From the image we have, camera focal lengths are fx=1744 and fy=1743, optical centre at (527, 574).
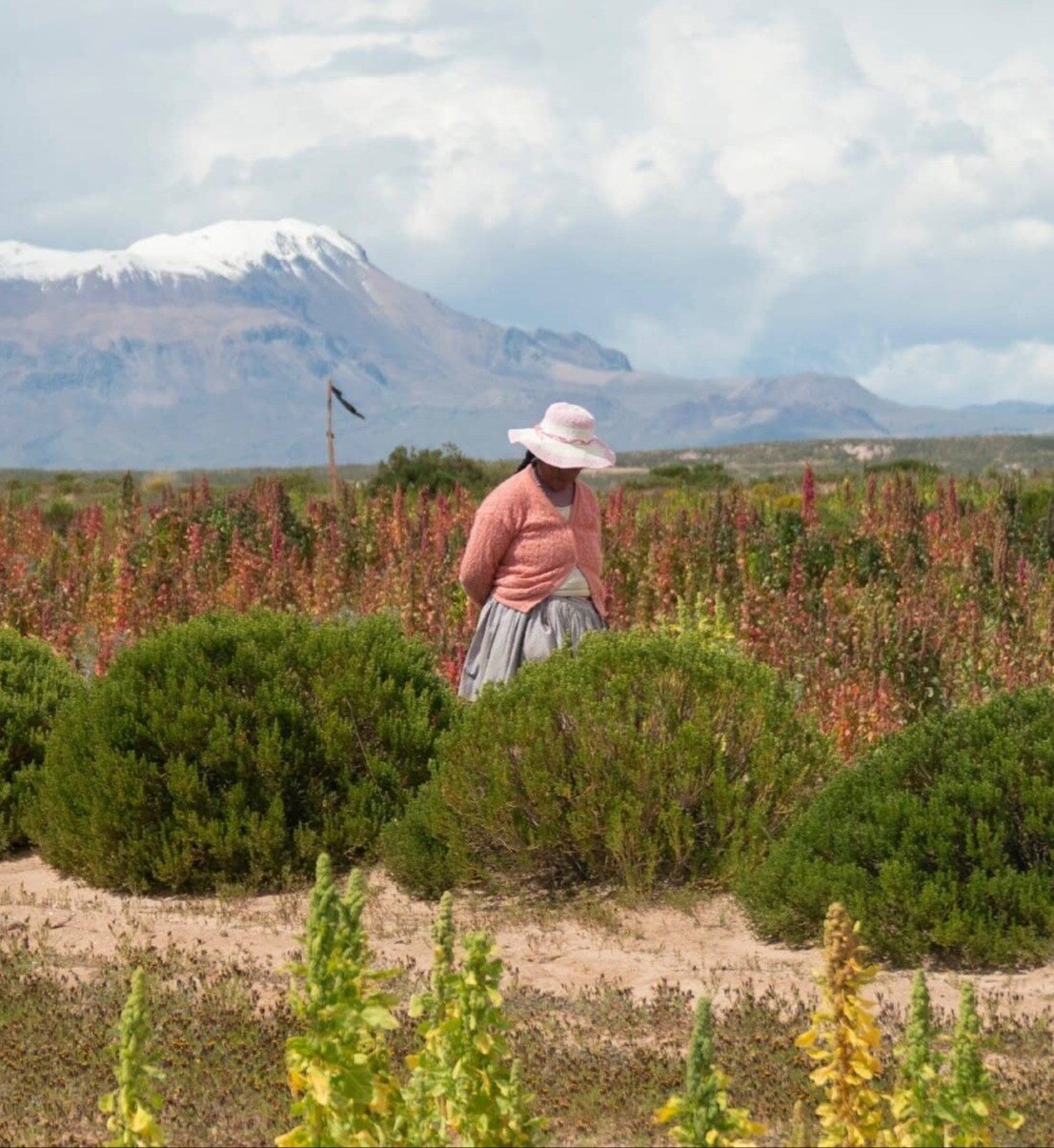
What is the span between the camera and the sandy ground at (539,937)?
5.39 metres

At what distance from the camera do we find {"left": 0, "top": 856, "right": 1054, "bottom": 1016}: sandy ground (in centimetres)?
539

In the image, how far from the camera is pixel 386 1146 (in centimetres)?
324

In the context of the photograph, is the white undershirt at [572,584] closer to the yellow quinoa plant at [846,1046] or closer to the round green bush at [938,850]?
the round green bush at [938,850]

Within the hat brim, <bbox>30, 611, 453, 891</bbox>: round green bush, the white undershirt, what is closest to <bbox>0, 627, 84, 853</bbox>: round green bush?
<bbox>30, 611, 453, 891</bbox>: round green bush

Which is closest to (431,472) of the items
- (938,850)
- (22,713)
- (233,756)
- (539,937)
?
(22,713)

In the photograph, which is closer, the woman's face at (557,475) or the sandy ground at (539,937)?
the sandy ground at (539,937)

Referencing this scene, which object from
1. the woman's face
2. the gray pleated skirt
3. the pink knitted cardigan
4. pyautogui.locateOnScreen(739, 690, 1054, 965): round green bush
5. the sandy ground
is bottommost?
the sandy ground

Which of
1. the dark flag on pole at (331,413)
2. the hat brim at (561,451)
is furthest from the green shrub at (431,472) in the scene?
the hat brim at (561,451)

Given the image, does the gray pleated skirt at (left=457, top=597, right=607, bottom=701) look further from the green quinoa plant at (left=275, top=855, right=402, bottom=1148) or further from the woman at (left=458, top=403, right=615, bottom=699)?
the green quinoa plant at (left=275, top=855, right=402, bottom=1148)

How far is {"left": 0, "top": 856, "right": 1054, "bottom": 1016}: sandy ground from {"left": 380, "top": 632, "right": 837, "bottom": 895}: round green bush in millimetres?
172

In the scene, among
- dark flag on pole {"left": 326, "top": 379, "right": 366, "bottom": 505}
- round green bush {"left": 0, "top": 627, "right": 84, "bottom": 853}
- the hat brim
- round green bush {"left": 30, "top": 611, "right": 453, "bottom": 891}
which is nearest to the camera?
round green bush {"left": 30, "top": 611, "right": 453, "bottom": 891}

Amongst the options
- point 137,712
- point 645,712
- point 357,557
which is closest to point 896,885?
point 645,712

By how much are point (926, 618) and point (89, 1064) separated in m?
5.46

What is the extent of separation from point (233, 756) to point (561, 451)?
180 cm
